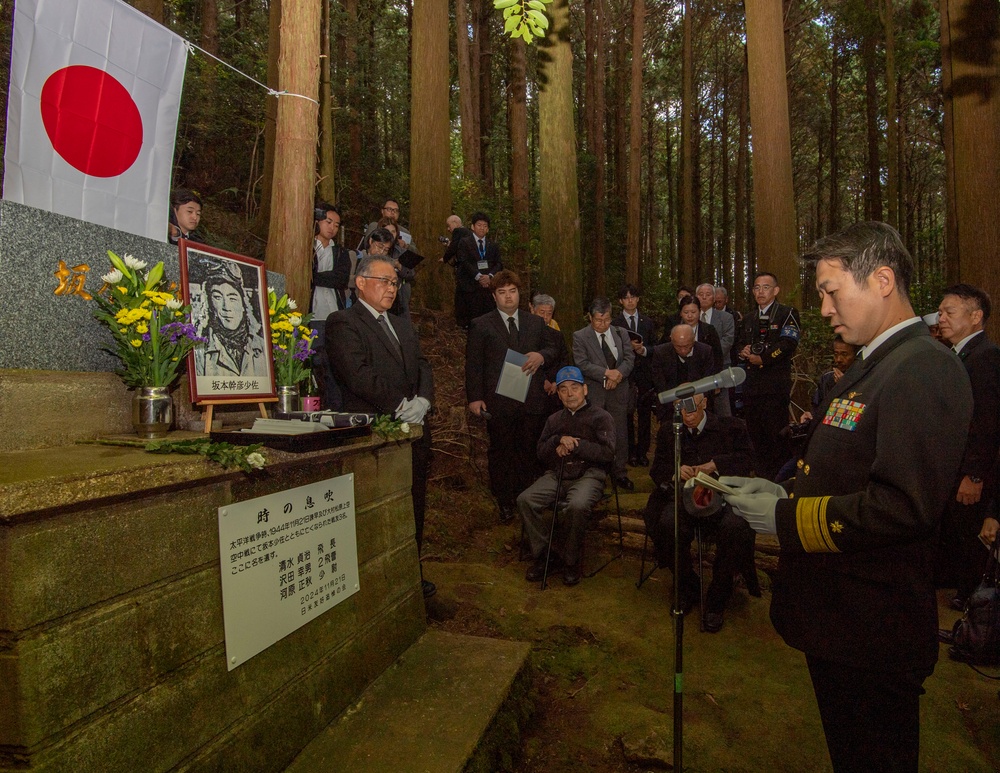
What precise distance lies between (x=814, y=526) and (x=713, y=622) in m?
3.11

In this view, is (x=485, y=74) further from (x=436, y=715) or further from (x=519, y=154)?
(x=436, y=715)

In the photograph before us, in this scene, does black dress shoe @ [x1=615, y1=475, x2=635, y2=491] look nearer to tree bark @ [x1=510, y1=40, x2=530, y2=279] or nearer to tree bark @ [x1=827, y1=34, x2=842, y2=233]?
tree bark @ [x1=510, y1=40, x2=530, y2=279]

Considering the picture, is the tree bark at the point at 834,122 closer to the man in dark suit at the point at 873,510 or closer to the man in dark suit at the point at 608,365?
the man in dark suit at the point at 608,365

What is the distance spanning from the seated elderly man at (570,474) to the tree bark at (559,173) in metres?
2.88

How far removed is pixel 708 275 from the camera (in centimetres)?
2833

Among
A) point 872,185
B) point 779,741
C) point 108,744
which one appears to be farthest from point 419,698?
point 872,185

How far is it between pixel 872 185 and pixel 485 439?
15262 millimetres

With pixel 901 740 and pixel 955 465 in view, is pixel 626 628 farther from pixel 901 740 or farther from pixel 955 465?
pixel 955 465

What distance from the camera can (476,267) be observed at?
8.22 m

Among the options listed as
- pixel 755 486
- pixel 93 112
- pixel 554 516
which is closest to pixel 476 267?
pixel 554 516

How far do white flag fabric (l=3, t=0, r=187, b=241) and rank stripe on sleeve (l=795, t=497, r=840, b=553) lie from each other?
3379mm

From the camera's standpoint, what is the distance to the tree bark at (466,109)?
48.8 ft

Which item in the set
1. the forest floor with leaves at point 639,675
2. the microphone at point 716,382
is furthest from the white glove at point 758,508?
the forest floor with leaves at point 639,675

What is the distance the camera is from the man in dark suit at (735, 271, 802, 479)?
626 cm
